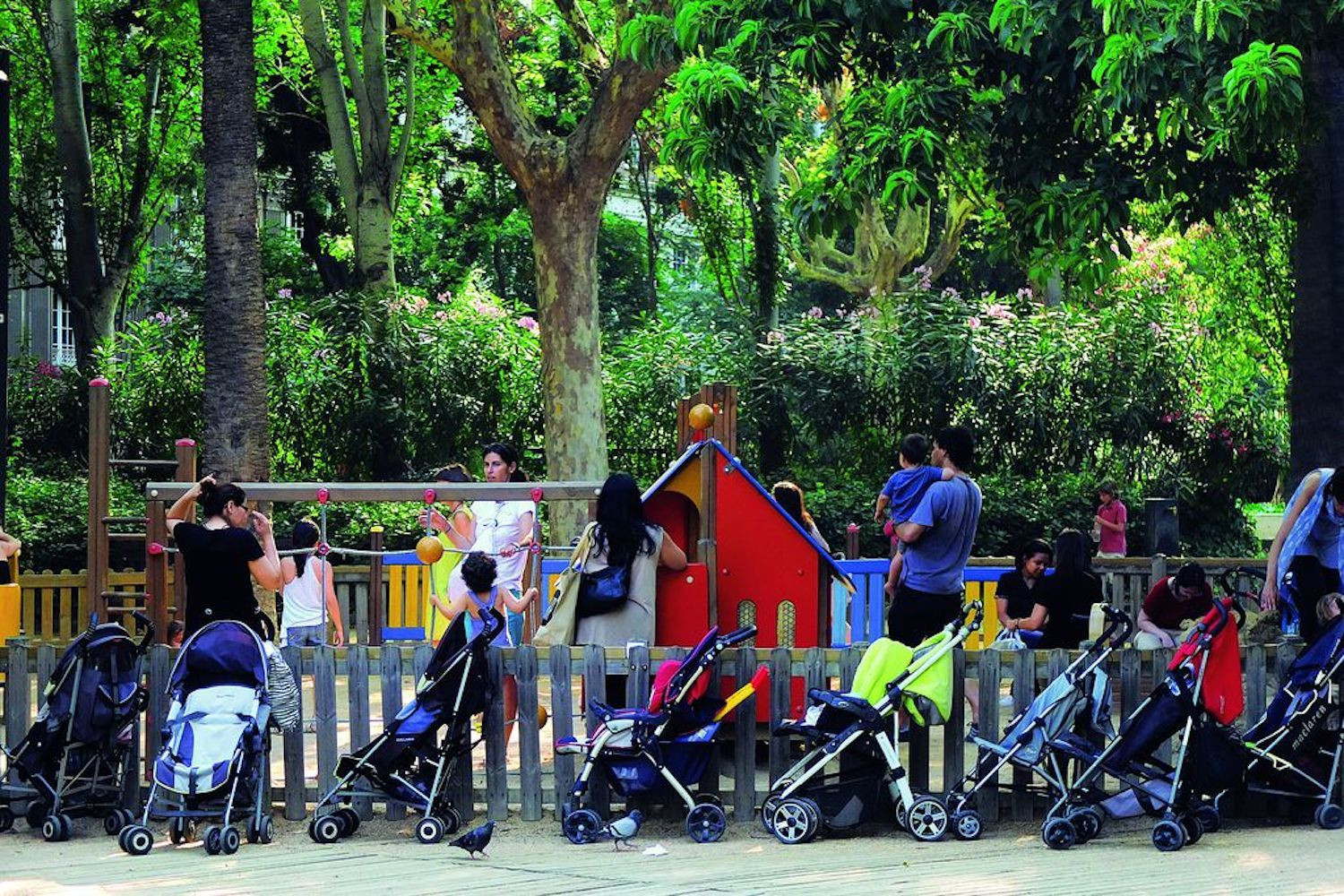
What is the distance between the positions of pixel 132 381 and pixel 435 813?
1648 cm

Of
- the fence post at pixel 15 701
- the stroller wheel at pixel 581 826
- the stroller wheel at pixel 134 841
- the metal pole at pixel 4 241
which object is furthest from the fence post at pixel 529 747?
the metal pole at pixel 4 241

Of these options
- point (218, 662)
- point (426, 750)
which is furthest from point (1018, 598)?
point (218, 662)

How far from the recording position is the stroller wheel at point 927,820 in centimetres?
886

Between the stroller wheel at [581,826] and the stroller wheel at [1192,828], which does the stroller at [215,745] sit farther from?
the stroller wheel at [1192,828]

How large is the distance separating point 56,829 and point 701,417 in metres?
3.95

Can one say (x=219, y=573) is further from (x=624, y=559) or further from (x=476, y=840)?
(x=624, y=559)

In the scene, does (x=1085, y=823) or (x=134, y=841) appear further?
(x=1085, y=823)

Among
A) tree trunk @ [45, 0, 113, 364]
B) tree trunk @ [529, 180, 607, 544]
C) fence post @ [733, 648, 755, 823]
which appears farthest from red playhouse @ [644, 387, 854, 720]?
tree trunk @ [45, 0, 113, 364]

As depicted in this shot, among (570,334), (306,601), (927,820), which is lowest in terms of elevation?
(927,820)

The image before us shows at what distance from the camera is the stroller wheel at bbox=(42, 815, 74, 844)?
8.94 m

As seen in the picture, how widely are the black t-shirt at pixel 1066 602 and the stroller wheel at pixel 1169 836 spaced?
3002 millimetres

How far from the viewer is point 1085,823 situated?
8.79 meters

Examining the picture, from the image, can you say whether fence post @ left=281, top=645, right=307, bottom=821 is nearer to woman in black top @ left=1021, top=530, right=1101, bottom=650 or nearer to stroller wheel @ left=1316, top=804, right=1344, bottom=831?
woman in black top @ left=1021, top=530, right=1101, bottom=650

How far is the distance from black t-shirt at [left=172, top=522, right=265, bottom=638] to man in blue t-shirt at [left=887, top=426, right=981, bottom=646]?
342 centimetres
